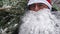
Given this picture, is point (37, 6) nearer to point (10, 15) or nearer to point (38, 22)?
point (38, 22)

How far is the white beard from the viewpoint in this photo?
249 centimetres

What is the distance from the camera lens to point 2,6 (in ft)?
8.24

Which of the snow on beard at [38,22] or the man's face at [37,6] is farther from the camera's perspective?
the man's face at [37,6]

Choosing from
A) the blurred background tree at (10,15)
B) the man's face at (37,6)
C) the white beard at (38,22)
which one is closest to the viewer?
the blurred background tree at (10,15)

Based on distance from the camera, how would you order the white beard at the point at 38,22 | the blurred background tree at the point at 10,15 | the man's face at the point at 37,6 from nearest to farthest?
the blurred background tree at the point at 10,15 < the white beard at the point at 38,22 < the man's face at the point at 37,6

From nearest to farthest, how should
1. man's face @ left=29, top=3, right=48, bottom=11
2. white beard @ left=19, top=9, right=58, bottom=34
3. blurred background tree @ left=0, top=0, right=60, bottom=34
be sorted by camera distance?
blurred background tree @ left=0, top=0, right=60, bottom=34
white beard @ left=19, top=9, right=58, bottom=34
man's face @ left=29, top=3, right=48, bottom=11

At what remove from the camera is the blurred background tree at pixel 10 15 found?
2.37 m

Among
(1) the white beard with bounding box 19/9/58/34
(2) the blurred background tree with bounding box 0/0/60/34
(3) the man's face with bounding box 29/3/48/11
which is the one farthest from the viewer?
(3) the man's face with bounding box 29/3/48/11

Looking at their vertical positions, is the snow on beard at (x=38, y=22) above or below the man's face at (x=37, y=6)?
below

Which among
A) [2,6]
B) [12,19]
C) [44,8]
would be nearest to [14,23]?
[12,19]

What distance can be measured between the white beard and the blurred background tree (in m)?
0.09

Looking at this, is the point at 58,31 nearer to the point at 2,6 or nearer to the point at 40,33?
the point at 40,33

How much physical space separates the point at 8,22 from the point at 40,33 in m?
0.30

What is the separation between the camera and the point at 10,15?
245cm
